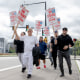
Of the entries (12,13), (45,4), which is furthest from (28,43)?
(45,4)

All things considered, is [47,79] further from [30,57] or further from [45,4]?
[45,4]

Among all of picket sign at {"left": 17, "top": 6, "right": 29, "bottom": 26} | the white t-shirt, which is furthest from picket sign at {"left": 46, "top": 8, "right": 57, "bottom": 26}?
the white t-shirt

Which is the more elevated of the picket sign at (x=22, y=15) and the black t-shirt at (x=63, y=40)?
the picket sign at (x=22, y=15)

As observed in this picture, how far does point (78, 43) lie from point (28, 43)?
11005 centimetres

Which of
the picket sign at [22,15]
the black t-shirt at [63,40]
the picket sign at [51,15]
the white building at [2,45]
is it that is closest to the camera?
the black t-shirt at [63,40]

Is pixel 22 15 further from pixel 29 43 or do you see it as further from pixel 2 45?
pixel 2 45

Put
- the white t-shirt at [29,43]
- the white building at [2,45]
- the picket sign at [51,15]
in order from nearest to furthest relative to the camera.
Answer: the white t-shirt at [29,43]
the picket sign at [51,15]
the white building at [2,45]

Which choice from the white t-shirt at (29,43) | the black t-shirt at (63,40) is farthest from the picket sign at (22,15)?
the black t-shirt at (63,40)

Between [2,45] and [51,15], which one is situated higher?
Result: [51,15]

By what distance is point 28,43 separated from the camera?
677 cm

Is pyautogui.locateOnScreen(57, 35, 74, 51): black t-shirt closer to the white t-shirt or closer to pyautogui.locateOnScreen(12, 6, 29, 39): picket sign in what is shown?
the white t-shirt

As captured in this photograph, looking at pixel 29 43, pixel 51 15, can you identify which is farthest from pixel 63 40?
pixel 51 15

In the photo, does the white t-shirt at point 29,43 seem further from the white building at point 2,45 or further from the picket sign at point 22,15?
the white building at point 2,45

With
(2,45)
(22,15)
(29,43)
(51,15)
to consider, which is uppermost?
(51,15)
